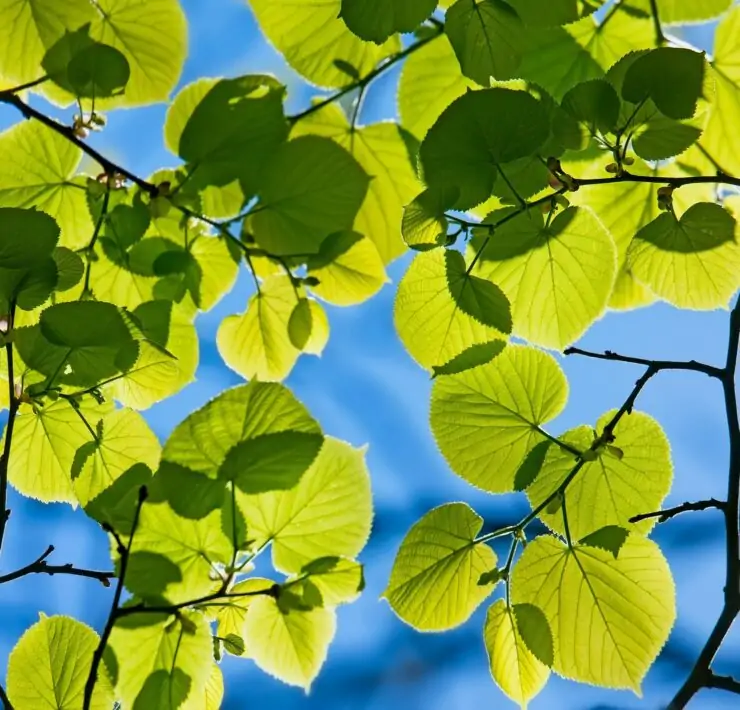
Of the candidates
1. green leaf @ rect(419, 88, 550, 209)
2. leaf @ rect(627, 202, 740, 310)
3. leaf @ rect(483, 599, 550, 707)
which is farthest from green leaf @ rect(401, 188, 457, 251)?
leaf @ rect(483, 599, 550, 707)

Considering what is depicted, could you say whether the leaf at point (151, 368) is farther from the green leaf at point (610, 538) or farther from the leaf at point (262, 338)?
the green leaf at point (610, 538)

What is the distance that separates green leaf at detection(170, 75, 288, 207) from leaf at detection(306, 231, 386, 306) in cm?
8

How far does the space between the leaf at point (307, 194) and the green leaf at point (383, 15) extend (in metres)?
0.13

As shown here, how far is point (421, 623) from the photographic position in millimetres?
490

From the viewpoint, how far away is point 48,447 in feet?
1.95

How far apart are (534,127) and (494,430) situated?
7.8 inches

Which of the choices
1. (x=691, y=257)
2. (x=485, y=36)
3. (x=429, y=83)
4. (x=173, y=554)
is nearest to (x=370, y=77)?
(x=429, y=83)

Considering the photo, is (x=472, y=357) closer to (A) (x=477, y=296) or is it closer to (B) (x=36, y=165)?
(A) (x=477, y=296)

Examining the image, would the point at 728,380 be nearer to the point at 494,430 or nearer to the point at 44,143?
the point at 494,430

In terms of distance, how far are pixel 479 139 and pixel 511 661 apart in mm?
299

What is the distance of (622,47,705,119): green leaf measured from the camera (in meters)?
0.40

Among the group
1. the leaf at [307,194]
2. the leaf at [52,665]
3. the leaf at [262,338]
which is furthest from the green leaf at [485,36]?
the leaf at [52,665]

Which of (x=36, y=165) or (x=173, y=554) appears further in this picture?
(x=36, y=165)

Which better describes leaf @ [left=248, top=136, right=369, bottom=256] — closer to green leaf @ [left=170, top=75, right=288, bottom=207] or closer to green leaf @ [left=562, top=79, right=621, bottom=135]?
green leaf @ [left=170, top=75, right=288, bottom=207]
